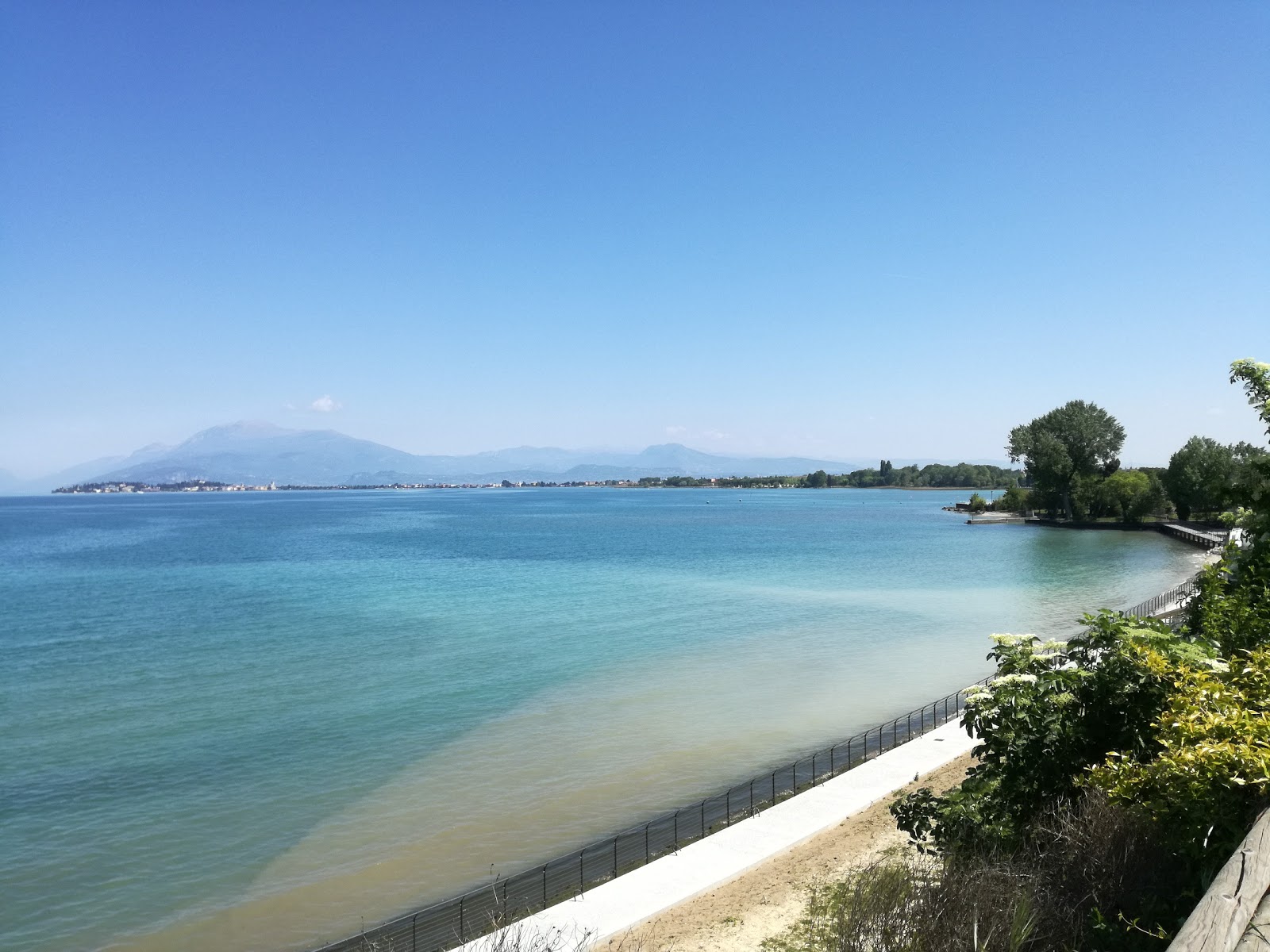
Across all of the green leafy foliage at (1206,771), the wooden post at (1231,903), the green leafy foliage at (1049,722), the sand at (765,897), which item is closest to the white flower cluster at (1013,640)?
the green leafy foliage at (1049,722)

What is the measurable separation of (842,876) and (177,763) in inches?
763

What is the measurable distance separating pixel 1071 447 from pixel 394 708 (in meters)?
118

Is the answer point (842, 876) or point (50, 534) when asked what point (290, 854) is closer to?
point (842, 876)

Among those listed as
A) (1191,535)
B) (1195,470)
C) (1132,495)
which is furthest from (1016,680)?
(1132,495)

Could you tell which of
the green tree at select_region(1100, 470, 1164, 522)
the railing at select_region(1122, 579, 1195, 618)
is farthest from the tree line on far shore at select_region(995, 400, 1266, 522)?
the railing at select_region(1122, 579, 1195, 618)

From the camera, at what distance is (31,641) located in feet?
141

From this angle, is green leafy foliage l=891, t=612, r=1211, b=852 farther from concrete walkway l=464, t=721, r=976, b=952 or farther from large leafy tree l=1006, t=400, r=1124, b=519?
large leafy tree l=1006, t=400, r=1124, b=519

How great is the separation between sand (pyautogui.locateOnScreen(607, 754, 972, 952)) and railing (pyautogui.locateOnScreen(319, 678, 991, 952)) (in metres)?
1.94

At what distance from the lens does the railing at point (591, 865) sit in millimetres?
13570

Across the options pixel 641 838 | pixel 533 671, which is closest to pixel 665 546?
pixel 533 671

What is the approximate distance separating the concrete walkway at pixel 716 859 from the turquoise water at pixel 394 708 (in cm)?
339

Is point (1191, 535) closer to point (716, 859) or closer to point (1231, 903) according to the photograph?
point (716, 859)

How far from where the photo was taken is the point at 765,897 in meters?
13.4

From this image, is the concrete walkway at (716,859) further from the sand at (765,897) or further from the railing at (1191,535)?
the railing at (1191,535)
